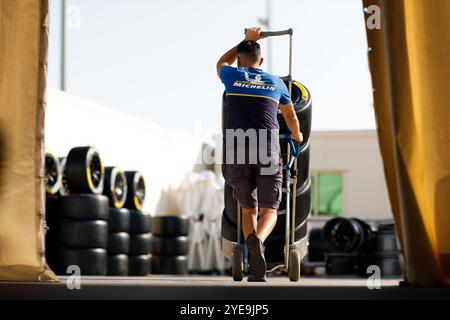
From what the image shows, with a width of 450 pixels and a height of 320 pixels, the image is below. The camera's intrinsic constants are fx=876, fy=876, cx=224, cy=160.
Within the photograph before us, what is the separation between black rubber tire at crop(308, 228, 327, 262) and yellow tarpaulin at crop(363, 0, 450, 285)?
1140 cm

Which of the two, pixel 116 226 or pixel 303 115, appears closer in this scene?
pixel 303 115

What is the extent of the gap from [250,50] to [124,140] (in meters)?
9.65

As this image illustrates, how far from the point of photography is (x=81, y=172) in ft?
35.7

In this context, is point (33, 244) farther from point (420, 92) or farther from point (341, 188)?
point (341, 188)

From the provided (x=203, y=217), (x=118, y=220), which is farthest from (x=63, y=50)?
(x=118, y=220)

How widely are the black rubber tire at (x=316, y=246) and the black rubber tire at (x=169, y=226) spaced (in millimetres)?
2545

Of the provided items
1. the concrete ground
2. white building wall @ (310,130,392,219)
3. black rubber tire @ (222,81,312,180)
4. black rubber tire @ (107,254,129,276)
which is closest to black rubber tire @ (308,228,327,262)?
white building wall @ (310,130,392,219)

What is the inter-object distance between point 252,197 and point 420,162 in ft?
4.46

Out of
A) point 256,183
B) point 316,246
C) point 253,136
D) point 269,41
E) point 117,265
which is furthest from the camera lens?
point 269,41

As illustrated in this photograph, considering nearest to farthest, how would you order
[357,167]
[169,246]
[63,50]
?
[169,246], [63,50], [357,167]

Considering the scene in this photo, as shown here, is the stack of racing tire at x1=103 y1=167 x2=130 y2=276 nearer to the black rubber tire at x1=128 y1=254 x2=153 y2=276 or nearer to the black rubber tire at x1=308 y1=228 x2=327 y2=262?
the black rubber tire at x1=128 y1=254 x2=153 y2=276

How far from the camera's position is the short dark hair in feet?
19.1

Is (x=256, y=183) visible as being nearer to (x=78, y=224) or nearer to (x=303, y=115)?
(x=303, y=115)
